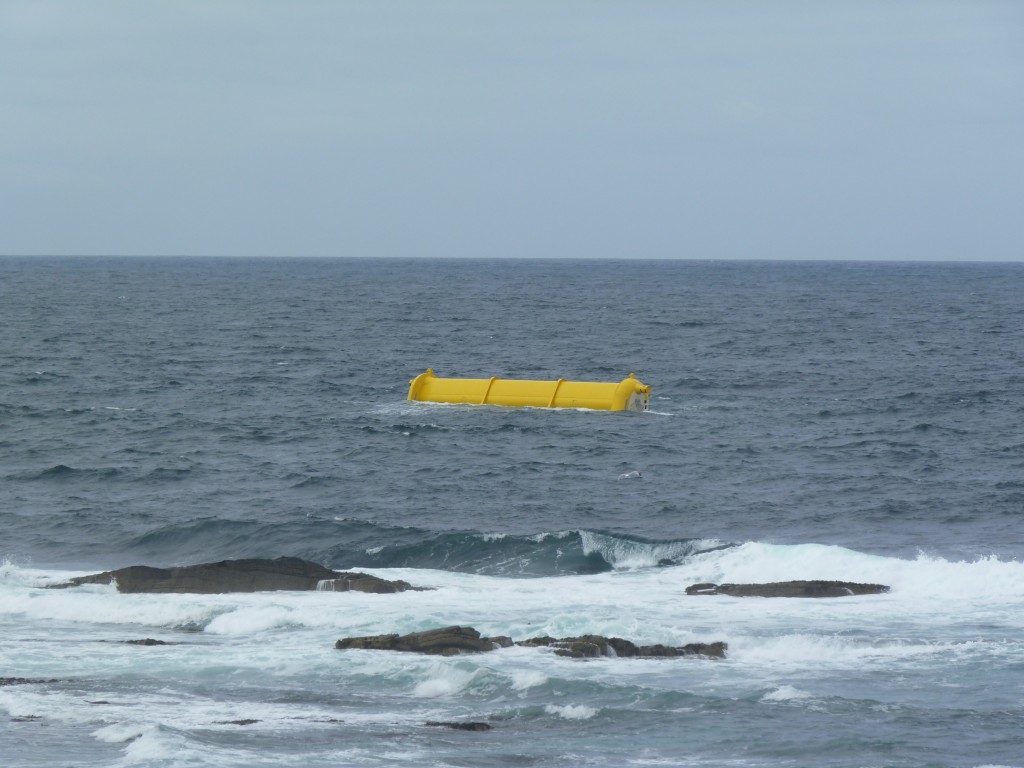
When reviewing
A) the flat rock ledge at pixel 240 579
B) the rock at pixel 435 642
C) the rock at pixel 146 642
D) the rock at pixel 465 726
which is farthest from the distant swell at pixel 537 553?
the rock at pixel 465 726

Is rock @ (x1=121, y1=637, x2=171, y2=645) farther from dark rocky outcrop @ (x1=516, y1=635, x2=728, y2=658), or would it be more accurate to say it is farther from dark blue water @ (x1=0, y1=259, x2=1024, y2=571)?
dark blue water @ (x1=0, y1=259, x2=1024, y2=571)

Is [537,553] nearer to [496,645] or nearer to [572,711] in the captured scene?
[496,645]

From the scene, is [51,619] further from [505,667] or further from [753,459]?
[753,459]

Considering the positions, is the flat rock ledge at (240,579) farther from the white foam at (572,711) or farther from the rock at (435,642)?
the white foam at (572,711)

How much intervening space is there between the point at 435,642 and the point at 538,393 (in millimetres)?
31068

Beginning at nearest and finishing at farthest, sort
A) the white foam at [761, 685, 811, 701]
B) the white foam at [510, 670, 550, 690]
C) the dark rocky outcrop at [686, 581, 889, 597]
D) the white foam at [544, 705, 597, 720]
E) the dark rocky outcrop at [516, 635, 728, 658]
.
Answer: the white foam at [544, 705, 597, 720] → the white foam at [761, 685, 811, 701] → the white foam at [510, 670, 550, 690] → the dark rocky outcrop at [516, 635, 728, 658] → the dark rocky outcrop at [686, 581, 889, 597]

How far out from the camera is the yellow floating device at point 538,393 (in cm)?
5322

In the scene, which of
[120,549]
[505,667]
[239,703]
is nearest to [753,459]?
[120,549]

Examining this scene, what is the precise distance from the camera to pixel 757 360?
74.9 metres

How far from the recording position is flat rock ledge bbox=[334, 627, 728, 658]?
23953mm

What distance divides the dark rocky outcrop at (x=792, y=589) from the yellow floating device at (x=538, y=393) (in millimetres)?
23979

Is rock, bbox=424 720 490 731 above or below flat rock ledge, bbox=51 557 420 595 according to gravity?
below

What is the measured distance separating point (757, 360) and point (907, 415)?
67.8 ft

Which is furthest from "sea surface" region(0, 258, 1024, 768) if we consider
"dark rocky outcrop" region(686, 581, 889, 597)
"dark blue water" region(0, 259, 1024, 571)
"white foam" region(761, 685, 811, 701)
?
"dark rocky outcrop" region(686, 581, 889, 597)
